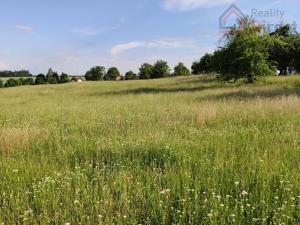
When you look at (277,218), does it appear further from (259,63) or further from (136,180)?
(259,63)

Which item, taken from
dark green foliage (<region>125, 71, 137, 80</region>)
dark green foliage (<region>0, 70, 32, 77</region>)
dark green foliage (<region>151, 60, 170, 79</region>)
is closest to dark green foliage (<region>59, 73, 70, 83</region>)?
dark green foliage (<region>125, 71, 137, 80</region>)

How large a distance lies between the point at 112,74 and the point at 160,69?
15571 mm

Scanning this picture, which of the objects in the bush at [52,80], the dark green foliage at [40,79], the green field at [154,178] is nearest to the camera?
the green field at [154,178]

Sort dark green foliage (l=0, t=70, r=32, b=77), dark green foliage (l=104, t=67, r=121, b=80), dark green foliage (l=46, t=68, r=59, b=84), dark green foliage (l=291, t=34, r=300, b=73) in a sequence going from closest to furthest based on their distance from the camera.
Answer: dark green foliage (l=291, t=34, r=300, b=73), dark green foliage (l=46, t=68, r=59, b=84), dark green foliage (l=104, t=67, r=121, b=80), dark green foliage (l=0, t=70, r=32, b=77)

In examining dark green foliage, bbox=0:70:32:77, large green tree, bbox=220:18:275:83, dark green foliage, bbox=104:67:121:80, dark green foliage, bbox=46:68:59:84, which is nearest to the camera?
large green tree, bbox=220:18:275:83

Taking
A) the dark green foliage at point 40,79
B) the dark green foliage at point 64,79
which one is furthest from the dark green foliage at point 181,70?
the dark green foliage at point 40,79

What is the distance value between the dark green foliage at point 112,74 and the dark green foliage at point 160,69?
1307cm

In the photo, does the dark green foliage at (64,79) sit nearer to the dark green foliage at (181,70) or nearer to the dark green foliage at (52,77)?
the dark green foliage at (52,77)

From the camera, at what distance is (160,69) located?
3516 inches

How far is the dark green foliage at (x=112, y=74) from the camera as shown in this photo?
98125 millimetres

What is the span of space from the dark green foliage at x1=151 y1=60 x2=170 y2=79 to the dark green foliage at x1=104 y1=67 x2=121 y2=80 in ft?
42.9

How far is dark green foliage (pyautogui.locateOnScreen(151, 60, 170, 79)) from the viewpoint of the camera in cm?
8912

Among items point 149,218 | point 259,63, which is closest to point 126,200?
point 149,218

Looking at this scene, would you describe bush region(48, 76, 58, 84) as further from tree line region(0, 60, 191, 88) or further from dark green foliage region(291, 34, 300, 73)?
dark green foliage region(291, 34, 300, 73)
